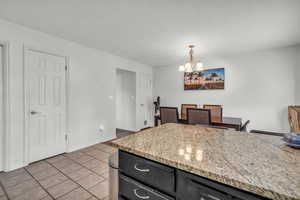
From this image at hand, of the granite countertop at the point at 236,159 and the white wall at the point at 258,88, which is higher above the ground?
the white wall at the point at 258,88

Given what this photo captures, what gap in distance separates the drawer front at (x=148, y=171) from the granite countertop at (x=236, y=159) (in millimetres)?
46

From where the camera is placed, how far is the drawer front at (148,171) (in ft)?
2.71

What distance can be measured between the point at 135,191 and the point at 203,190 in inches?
19.0

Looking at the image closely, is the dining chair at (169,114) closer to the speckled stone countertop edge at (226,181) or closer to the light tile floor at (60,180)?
the light tile floor at (60,180)

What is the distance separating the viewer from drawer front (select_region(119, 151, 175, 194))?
83cm

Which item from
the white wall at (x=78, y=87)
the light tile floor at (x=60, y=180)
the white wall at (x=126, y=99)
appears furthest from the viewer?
the white wall at (x=126, y=99)

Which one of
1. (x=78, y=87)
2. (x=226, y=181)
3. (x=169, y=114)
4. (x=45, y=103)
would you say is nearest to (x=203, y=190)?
(x=226, y=181)

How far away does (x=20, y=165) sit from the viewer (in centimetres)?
231

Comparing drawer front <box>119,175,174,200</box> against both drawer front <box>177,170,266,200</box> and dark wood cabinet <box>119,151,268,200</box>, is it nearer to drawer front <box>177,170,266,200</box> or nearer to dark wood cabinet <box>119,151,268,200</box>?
dark wood cabinet <box>119,151,268,200</box>

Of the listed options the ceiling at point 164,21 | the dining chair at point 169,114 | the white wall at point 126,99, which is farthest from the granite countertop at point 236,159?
the white wall at point 126,99

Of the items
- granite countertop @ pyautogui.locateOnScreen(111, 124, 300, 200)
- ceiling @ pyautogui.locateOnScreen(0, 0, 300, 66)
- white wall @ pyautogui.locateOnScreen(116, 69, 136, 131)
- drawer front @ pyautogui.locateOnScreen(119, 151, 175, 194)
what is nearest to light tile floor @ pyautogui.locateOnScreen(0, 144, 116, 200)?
drawer front @ pyautogui.locateOnScreen(119, 151, 175, 194)

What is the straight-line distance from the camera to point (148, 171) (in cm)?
90

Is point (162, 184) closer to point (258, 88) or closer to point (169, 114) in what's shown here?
point (169, 114)

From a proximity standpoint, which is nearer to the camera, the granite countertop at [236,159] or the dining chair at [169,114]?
the granite countertop at [236,159]
